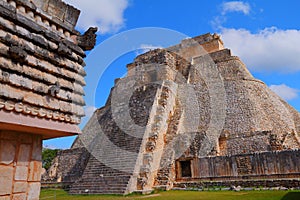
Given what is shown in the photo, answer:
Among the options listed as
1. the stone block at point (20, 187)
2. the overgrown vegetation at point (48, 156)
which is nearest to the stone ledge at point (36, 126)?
the stone block at point (20, 187)

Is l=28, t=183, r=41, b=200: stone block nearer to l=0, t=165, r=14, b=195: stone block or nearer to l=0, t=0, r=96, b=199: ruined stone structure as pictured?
l=0, t=0, r=96, b=199: ruined stone structure

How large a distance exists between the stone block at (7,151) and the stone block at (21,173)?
0.16 m

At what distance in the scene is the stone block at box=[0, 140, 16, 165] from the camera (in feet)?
10.7

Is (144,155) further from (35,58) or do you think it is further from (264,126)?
(35,58)

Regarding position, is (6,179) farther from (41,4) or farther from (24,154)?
(41,4)

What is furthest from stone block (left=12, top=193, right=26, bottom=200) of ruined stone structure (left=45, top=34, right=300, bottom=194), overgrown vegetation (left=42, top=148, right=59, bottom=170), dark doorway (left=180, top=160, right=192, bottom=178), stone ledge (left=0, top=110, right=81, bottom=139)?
overgrown vegetation (left=42, top=148, right=59, bottom=170)

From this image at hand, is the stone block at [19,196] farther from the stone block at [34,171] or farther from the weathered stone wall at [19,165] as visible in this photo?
the stone block at [34,171]

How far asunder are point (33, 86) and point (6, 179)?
1166mm

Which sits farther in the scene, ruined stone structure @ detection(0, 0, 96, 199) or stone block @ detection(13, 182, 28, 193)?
stone block @ detection(13, 182, 28, 193)

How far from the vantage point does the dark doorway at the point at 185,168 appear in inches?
531

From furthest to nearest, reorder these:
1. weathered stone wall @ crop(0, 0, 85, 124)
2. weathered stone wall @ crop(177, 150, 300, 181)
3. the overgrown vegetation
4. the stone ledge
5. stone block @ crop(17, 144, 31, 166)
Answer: the overgrown vegetation, weathered stone wall @ crop(177, 150, 300, 181), stone block @ crop(17, 144, 31, 166), weathered stone wall @ crop(0, 0, 85, 124), the stone ledge

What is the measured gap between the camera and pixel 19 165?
136 inches

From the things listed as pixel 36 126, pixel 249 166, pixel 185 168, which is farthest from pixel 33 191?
pixel 185 168

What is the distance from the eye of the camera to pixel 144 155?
13.5 meters
